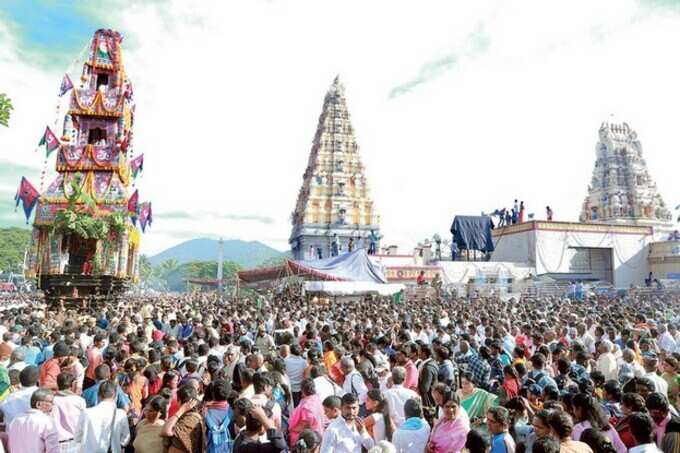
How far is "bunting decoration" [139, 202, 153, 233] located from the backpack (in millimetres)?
25892

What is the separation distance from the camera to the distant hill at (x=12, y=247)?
7906 centimetres

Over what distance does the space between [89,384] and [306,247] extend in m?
55.7

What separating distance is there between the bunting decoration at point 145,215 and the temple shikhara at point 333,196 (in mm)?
32802

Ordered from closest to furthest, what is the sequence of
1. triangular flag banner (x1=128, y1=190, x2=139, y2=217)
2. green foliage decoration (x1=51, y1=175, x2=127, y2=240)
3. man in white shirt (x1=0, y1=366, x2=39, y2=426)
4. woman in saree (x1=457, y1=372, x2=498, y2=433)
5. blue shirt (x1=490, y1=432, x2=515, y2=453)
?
blue shirt (x1=490, y1=432, x2=515, y2=453), man in white shirt (x1=0, y1=366, x2=39, y2=426), woman in saree (x1=457, y1=372, x2=498, y2=433), green foliage decoration (x1=51, y1=175, x2=127, y2=240), triangular flag banner (x1=128, y1=190, x2=139, y2=217)

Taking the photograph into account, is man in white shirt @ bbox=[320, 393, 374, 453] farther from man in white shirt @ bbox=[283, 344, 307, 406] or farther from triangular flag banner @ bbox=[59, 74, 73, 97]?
triangular flag banner @ bbox=[59, 74, 73, 97]

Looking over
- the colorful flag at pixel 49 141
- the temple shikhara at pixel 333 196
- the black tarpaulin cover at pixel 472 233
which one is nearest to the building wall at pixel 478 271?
the black tarpaulin cover at pixel 472 233

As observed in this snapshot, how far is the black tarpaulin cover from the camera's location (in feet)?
137

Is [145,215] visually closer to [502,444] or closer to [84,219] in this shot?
[84,219]

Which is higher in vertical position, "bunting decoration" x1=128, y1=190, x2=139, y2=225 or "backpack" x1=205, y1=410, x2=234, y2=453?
"bunting decoration" x1=128, y1=190, x2=139, y2=225

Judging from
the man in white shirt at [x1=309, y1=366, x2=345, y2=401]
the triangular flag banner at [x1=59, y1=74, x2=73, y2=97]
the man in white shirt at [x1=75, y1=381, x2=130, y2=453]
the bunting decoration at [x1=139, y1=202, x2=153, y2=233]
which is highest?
the triangular flag banner at [x1=59, y1=74, x2=73, y2=97]

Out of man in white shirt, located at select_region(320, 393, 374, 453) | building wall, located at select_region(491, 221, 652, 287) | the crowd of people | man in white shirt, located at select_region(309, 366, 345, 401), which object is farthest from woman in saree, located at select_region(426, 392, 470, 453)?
building wall, located at select_region(491, 221, 652, 287)

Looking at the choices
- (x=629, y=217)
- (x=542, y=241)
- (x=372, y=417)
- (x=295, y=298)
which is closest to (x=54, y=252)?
(x=295, y=298)

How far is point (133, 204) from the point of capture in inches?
1082

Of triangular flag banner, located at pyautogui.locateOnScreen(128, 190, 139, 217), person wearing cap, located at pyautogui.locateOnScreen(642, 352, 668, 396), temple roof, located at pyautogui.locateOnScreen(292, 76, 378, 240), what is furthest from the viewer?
temple roof, located at pyautogui.locateOnScreen(292, 76, 378, 240)
